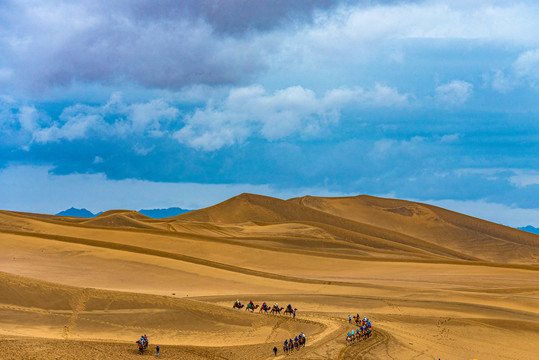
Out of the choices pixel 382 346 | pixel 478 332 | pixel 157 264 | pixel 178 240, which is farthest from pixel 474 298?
pixel 178 240

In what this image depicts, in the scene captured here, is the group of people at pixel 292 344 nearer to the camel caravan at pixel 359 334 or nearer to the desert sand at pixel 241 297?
the desert sand at pixel 241 297

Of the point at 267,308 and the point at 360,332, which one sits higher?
the point at 267,308

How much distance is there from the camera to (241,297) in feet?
138

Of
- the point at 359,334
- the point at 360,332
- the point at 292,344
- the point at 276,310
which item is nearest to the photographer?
the point at 292,344

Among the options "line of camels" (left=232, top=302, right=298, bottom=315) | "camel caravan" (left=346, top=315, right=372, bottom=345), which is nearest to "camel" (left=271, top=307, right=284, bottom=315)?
"line of camels" (left=232, top=302, right=298, bottom=315)

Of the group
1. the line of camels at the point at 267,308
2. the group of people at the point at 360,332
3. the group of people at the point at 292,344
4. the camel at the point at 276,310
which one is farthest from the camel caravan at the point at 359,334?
the camel at the point at 276,310

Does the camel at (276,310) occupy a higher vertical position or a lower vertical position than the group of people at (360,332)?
higher

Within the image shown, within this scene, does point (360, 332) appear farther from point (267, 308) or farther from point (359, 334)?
point (267, 308)

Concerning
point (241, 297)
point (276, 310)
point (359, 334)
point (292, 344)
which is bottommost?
point (292, 344)

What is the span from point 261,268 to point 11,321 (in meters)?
35.2

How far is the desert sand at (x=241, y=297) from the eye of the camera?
28.1 metres

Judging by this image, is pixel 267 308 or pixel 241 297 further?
pixel 241 297

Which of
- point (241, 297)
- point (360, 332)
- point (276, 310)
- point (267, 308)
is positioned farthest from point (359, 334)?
point (241, 297)

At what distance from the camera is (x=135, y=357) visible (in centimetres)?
2466
